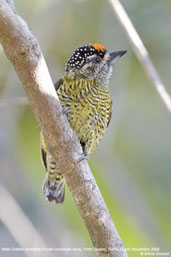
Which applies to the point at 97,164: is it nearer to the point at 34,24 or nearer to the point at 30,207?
the point at 30,207

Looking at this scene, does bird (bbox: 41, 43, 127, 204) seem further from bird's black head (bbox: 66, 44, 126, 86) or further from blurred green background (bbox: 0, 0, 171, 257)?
blurred green background (bbox: 0, 0, 171, 257)

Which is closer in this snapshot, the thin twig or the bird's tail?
the thin twig

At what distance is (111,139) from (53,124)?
1989 millimetres

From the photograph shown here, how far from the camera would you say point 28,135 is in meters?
5.16

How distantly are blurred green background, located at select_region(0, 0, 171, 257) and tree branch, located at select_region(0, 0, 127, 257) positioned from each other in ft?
3.49

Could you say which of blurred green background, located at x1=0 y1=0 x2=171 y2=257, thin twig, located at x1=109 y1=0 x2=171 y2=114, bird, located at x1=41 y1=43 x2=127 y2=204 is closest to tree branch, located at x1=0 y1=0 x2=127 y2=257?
thin twig, located at x1=109 y1=0 x2=171 y2=114

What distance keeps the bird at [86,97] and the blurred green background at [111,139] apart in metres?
0.47

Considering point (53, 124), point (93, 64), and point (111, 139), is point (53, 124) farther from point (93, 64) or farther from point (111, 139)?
point (111, 139)

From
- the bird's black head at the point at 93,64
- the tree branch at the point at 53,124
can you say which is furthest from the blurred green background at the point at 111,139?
the tree branch at the point at 53,124

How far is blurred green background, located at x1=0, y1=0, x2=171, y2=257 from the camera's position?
167 inches

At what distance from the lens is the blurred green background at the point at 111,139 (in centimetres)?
424

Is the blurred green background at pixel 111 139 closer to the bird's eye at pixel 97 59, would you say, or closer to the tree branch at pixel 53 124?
the bird's eye at pixel 97 59

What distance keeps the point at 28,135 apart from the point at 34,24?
101 cm

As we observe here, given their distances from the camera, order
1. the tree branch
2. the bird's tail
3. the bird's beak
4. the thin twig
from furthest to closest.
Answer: the bird's tail, the bird's beak, the thin twig, the tree branch
